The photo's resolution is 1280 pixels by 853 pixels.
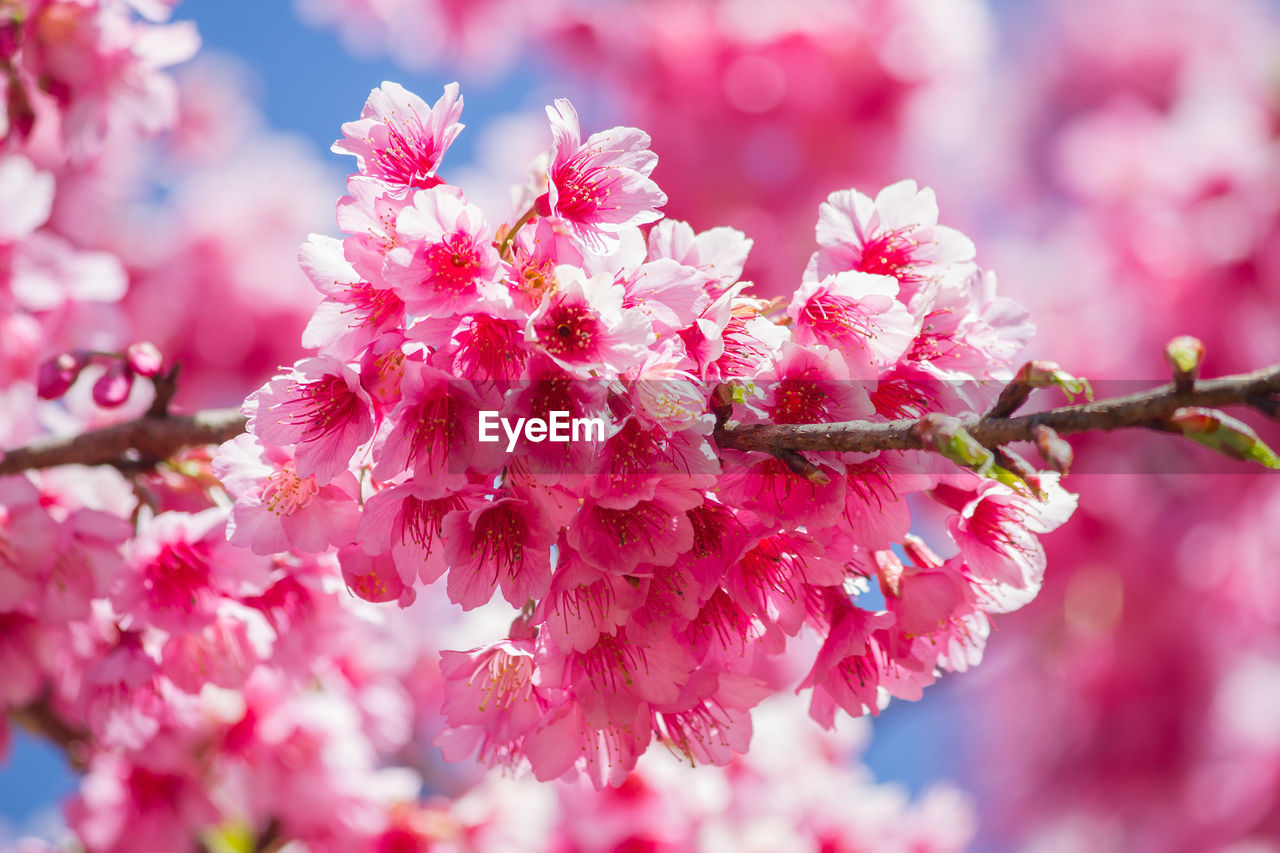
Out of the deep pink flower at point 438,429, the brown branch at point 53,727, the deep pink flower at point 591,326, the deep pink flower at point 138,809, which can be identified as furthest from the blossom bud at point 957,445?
the brown branch at point 53,727

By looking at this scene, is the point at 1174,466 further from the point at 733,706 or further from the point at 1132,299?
the point at 733,706

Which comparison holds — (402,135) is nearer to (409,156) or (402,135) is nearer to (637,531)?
(409,156)

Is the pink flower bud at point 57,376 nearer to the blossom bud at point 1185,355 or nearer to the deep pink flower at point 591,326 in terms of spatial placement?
the deep pink flower at point 591,326

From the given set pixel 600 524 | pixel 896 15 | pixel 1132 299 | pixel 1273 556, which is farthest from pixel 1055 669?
pixel 600 524

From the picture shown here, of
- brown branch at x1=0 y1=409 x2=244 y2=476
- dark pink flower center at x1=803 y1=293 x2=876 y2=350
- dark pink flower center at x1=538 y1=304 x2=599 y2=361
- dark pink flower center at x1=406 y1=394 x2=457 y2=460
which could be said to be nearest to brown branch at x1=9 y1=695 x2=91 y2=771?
brown branch at x1=0 y1=409 x2=244 y2=476

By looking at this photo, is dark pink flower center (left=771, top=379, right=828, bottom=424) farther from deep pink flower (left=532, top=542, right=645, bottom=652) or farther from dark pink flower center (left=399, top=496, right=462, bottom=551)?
dark pink flower center (left=399, top=496, right=462, bottom=551)

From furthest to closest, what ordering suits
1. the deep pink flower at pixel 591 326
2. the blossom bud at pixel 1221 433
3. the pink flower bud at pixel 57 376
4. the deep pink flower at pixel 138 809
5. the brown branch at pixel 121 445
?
the deep pink flower at pixel 138 809, the pink flower bud at pixel 57 376, the brown branch at pixel 121 445, the deep pink flower at pixel 591 326, the blossom bud at pixel 1221 433
